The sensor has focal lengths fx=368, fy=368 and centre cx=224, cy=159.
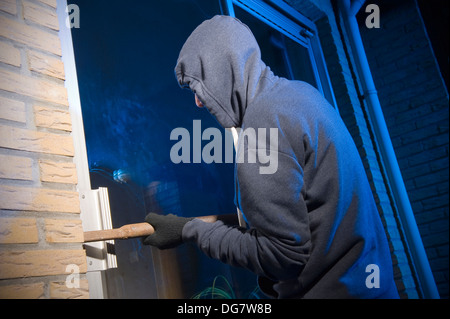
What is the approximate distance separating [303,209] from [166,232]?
19.7 inches

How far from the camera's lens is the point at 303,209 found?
1.01 metres

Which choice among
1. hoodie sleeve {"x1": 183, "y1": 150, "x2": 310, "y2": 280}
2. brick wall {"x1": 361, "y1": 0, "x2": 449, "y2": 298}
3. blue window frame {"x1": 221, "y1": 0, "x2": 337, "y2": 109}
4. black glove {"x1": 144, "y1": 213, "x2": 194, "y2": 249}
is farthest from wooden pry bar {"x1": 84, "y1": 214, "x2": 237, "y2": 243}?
brick wall {"x1": 361, "y1": 0, "x2": 449, "y2": 298}

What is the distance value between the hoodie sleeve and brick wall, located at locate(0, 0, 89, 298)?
50 cm

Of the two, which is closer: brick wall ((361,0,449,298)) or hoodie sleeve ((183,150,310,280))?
hoodie sleeve ((183,150,310,280))

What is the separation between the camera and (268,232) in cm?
100

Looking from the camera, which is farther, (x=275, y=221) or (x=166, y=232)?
(x=166, y=232)

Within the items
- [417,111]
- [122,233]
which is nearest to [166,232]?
[122,233]

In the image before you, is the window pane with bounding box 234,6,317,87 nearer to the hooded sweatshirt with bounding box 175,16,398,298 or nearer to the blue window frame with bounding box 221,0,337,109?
the blue window frame with bounding box 221,0,337,109

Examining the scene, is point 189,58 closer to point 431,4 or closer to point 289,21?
point 289,21

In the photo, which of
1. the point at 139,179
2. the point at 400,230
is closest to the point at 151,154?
the point at 139,179

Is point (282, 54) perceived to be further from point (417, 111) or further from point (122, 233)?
point (122, 233)

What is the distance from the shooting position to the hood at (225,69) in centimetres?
123

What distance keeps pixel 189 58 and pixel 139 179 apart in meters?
4.77

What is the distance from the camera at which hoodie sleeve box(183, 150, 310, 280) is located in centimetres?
99
